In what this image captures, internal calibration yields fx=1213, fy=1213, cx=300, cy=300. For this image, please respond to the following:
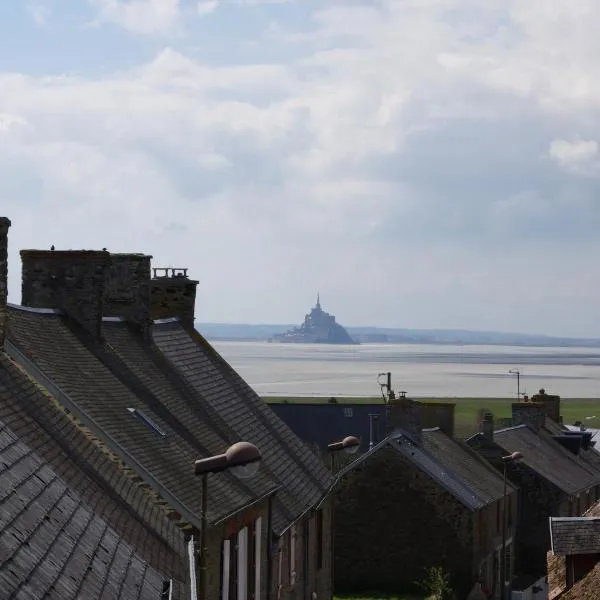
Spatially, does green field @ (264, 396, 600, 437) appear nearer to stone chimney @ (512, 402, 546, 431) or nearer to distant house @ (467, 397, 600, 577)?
stone chimney @ (512, 402, 546, 431)

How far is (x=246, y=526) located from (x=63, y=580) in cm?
1246

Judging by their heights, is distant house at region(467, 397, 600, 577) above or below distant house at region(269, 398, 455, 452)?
below

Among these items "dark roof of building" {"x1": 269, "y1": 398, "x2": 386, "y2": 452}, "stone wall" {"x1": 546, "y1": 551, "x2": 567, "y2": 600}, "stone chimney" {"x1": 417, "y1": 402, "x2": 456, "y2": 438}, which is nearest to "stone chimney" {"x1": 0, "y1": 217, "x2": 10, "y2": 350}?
"stone wall" {"x1": 546, "y1": 551, "x2": 567, "y2": 600}

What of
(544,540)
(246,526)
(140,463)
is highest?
(140,463)

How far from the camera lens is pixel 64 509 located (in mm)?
11727

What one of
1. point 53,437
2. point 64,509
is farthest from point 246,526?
point 64,509

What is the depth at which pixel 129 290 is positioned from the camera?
89.8 ft

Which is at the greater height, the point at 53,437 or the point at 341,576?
the point at 53,437

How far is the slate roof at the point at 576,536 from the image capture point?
2389cm

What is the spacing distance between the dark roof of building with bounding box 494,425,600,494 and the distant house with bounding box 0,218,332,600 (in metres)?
24.3

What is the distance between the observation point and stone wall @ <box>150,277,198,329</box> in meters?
32.7

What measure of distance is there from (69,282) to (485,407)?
122946mm

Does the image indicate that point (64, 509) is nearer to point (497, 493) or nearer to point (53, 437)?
point (53, 437)

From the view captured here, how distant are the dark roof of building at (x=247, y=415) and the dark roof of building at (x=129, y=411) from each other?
2483mm
